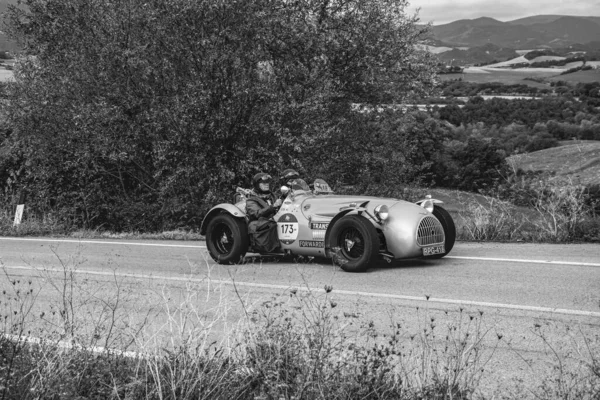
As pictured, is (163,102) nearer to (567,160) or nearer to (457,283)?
(457,283)

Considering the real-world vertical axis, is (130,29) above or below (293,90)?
above

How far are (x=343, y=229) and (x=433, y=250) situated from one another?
130 centimetres

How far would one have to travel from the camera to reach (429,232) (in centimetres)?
1034

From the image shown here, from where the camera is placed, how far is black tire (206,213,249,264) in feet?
36.5

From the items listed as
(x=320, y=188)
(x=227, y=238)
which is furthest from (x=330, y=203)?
(x=227, y=238)

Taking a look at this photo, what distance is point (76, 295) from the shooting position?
8875mm

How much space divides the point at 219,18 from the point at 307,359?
1581cm

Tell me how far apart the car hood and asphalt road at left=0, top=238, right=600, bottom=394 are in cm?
78

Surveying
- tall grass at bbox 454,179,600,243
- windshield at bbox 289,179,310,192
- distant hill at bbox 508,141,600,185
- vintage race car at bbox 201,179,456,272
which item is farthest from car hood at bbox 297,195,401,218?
distant hill at bbox 508,141,600,185

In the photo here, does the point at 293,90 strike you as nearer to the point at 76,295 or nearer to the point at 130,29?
the point at 130,29

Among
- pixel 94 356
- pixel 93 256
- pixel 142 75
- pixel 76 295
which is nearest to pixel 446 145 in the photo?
pixel 142 75

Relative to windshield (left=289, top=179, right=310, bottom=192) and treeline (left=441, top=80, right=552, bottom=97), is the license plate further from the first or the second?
treeline (left=441, top=80, right=552, bottom=97)

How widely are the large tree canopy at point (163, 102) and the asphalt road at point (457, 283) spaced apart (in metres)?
5.68

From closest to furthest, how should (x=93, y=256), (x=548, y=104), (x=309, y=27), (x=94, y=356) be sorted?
(x=94, y=356), (x=93, y=256), (x=309, y=27), (x=548, y=104)
